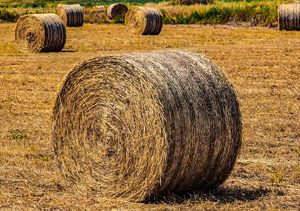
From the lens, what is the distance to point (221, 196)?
7.16 m

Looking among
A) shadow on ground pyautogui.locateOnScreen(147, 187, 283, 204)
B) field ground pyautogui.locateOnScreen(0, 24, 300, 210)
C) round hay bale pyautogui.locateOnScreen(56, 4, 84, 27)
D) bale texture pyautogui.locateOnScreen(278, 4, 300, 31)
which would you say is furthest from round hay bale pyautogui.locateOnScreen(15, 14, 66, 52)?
shadow on ground pyautogui.locateOnScreen(147, 187, 283, 204)

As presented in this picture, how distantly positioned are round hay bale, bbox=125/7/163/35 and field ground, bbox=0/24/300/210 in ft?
25.4

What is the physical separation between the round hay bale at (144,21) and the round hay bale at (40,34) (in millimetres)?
8406

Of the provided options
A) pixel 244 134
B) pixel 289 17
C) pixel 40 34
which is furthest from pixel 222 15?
pixel 244 134

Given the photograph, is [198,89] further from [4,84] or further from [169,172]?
[4,84]

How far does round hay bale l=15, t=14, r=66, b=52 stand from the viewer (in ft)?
72.1

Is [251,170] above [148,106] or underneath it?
underneath

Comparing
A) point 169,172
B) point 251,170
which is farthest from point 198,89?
point 251,170

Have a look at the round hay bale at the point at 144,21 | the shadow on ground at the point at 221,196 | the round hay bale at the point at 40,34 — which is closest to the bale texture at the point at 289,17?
the round hay bale at the point at 144,21

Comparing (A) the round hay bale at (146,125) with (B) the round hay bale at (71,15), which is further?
(B) the round hay bale at (71,15)

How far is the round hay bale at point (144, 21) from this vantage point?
30.6 metres

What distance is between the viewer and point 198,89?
7098mm

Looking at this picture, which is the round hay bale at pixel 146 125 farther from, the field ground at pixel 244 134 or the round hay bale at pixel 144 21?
the round hay bale at pixel 144 21

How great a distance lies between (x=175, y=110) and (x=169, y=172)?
625mm
